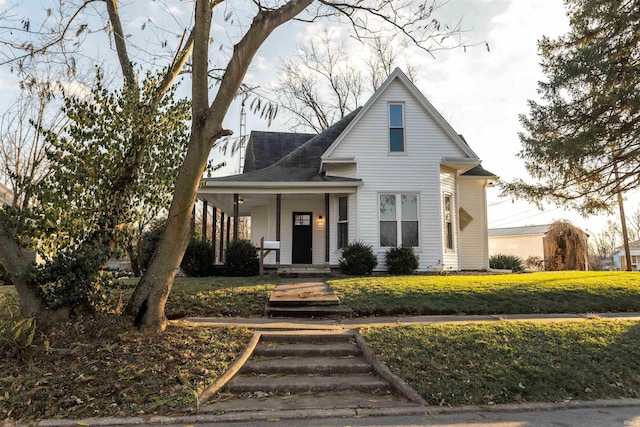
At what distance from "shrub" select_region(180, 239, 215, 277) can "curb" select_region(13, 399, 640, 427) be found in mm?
8992

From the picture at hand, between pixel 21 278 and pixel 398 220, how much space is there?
10.7m

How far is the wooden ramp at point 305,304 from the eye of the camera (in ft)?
26.5

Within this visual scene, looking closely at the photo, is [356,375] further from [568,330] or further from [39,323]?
[39,323]

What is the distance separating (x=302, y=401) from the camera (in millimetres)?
4520

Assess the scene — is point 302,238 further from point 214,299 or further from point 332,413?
point 332,413

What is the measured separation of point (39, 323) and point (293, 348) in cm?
359

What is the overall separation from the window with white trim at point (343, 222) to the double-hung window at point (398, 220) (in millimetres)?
1236

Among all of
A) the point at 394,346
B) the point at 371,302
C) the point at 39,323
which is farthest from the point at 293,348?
the point at 39,323

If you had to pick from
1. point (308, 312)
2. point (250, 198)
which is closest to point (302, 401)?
point (308, 312)

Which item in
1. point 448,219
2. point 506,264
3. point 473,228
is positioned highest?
point 448,219

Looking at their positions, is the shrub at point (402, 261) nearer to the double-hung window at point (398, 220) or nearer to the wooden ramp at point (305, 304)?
the double-hung window at point (398, 220)

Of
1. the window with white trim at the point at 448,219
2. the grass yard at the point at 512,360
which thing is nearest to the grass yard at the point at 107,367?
the grass yard at the point at 512,360

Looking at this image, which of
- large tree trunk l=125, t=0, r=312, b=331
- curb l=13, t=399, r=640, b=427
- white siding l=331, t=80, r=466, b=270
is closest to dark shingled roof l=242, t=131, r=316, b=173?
white siding l=331, t=80, r=466, b=270

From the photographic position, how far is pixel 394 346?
582 cm
